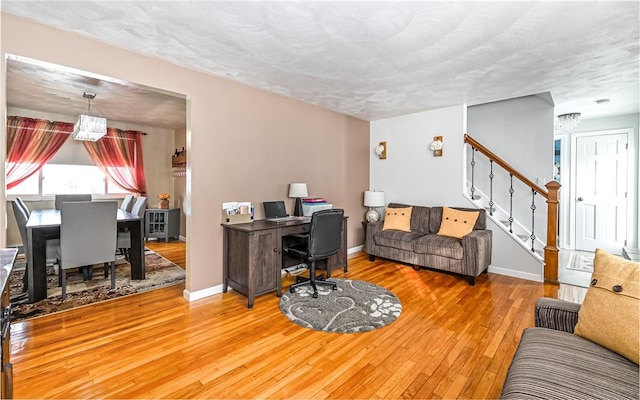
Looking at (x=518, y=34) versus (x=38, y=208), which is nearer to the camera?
(x=518, y=34)

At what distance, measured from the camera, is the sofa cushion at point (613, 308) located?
1245 millimetres

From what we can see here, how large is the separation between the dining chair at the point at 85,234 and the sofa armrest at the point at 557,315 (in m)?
3.89

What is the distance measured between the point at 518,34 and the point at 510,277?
303 centimetres

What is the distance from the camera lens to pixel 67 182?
18.4 ft

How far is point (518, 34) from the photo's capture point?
238 centimetres

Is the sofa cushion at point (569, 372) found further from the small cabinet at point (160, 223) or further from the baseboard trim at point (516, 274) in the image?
the small cabinet at point (160, 223)

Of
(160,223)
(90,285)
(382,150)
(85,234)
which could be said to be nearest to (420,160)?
(382,150)

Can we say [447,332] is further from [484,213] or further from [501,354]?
[484,213]

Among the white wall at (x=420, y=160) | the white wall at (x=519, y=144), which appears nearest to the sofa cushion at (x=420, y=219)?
the white wall at (x=420, y=160)

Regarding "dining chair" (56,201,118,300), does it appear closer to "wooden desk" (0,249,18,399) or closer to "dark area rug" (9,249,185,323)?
"dark area rug" (9,249,185,323)

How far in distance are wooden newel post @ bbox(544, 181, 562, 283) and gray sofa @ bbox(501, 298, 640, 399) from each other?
2686 millimetres

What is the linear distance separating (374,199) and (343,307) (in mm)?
2426

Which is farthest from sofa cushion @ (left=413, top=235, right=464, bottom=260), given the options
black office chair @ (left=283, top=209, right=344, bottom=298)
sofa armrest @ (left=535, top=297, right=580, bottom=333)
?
sofa armrest @ (left=535, top=297, right=580, bottom=333)

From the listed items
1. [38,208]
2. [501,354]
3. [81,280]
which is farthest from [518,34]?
[38,208]
